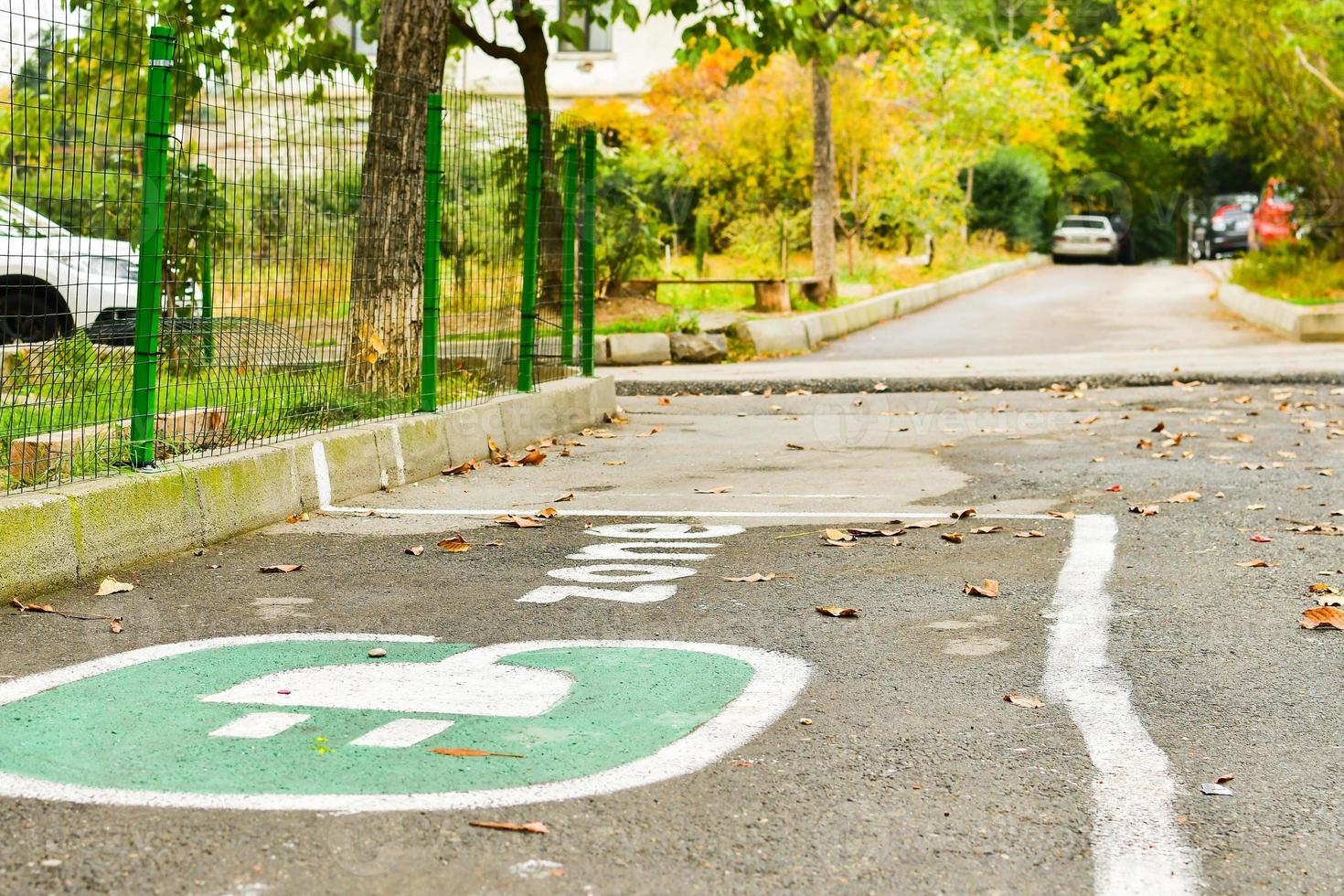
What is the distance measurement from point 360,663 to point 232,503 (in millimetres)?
2498

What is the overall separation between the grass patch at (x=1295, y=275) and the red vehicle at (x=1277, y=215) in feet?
1.11

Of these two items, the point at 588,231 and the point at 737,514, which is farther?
the point at 588,231

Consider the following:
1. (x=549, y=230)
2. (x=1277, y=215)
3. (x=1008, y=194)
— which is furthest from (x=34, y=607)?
(x=1008, y=194)

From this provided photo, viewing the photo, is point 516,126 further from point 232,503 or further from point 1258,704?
point 1258,704

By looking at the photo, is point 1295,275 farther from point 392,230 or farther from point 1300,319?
point 392,230

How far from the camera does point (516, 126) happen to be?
34.8 feet

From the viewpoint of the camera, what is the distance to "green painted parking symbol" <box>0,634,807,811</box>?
144 inches

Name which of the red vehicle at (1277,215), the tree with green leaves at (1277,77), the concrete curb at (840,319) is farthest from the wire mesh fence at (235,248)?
the red vehicle at (1277,215)

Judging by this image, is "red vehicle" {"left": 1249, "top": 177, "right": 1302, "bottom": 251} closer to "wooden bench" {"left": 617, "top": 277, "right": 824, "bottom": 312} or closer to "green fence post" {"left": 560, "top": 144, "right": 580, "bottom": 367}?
"wooden bench" {"left": 617, "top": 277, "right": 824, "bottom": 312}

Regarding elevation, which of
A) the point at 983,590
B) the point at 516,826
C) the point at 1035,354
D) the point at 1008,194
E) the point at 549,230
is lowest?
the point at 516,826

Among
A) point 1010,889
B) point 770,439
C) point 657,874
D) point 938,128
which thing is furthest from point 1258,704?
point 938,128

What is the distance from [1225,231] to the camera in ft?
152

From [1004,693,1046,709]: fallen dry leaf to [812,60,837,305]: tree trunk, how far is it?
1806 centimetres

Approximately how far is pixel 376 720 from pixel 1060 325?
18546 millimetres
